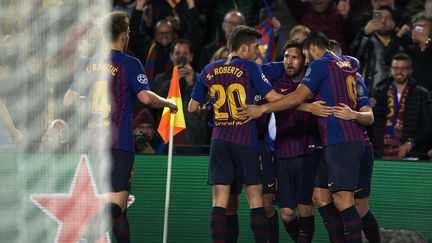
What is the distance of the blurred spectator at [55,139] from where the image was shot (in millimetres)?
8328

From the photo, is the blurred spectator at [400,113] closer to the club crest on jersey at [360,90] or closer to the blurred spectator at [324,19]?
the blurred spectator at [324,19]

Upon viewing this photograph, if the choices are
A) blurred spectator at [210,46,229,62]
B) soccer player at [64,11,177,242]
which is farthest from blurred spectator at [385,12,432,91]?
soccer player at [64,11,177,242]

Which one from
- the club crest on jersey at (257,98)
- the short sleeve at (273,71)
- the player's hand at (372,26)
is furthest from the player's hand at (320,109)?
the player's hand at (372,26)

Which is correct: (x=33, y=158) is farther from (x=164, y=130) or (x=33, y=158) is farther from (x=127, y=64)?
(x=164, y=130)

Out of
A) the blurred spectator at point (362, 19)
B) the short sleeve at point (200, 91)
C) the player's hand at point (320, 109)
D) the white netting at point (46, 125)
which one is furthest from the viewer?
the blurred spectator at point (362, 19)

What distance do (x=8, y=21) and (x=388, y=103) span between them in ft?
19.6

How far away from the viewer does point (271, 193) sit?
10.4 m

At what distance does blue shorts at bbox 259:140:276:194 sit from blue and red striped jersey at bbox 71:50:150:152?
5.00ft

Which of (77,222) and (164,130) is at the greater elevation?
(164,130)

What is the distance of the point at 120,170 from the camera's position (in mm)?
9078

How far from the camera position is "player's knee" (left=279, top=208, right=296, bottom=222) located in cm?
1025

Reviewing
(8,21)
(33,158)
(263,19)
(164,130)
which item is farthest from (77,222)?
(263,19)

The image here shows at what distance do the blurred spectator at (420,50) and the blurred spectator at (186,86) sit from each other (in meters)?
2.48

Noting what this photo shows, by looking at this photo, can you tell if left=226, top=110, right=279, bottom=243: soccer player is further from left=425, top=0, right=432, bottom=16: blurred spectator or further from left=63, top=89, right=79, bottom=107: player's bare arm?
left=425, top=0, right=432, bottom=16: blurred spectator
